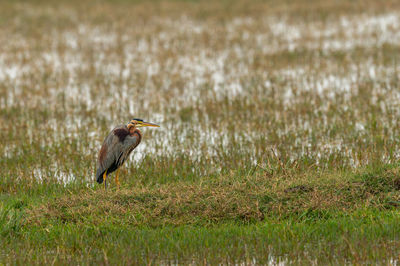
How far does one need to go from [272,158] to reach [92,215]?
289cm

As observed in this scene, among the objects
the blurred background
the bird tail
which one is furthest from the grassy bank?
the blurred background

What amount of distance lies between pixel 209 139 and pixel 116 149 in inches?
93.0

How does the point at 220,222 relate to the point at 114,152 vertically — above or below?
below

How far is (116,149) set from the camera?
796cm

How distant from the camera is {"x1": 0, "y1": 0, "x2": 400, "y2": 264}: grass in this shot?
5.95m

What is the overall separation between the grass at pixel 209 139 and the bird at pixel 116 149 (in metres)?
0.23

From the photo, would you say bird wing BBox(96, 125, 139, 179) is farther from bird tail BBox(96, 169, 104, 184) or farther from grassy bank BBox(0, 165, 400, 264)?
grassy bank BBox(0, 165, 400, 264)

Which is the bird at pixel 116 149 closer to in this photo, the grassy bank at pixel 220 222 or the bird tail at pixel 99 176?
the bird tail at pixel 99 176

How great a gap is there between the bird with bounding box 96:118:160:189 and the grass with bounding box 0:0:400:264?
23 cm

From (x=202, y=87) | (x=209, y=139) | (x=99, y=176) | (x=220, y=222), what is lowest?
(x=220, y=222)

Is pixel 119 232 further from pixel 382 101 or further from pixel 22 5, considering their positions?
pixel 22 5

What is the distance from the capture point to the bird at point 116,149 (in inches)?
313

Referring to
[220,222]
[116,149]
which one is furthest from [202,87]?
[220,222]

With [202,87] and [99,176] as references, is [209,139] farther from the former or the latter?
[202,87]
